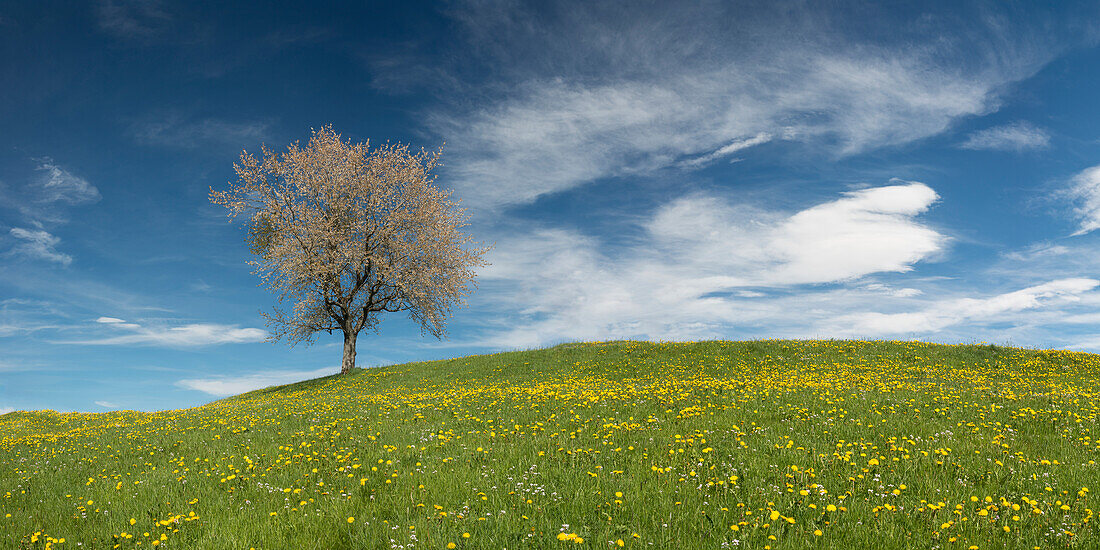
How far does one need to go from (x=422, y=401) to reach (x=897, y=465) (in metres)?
13.5

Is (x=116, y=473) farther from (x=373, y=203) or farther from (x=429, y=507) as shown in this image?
(x=373, y=203)

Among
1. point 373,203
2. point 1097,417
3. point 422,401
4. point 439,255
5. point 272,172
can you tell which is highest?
point 272,172

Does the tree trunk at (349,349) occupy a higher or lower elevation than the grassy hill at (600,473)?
higher

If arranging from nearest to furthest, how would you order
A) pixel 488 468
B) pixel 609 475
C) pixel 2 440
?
pixel 609 475, pixel 488 468, pixel 2 440

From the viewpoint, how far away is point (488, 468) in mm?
9281

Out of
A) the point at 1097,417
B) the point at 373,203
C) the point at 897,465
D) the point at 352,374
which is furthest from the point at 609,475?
the point at 373,203

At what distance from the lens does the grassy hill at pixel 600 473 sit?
680cm

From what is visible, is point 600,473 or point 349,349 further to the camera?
point 349,349

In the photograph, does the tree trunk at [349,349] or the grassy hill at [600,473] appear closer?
the grassy hill at [600,473]

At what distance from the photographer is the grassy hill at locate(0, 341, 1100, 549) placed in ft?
22.3

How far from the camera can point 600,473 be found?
865 cm

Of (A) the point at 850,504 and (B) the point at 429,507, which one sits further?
(B) the point at 429,507

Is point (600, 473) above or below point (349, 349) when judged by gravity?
below

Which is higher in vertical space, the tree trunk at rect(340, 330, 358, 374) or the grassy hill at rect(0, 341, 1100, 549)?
the tree trunk at rect(340, 330, 358, 374)
